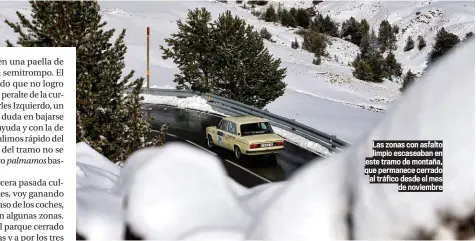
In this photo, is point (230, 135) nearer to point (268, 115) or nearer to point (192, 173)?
point (268, 115)

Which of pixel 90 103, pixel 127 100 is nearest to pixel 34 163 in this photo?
pixel 90 103

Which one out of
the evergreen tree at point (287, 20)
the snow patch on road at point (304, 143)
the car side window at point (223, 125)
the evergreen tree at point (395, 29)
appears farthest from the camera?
the evergreen tree at point (287, 20)

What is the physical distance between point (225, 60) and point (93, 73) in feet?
32.6

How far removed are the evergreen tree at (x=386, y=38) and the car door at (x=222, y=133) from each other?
4905 cm

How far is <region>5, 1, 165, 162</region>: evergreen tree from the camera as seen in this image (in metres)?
12.7

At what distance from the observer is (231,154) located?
55.4 ft

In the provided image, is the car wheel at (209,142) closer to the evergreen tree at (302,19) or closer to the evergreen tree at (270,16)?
the evergreen tree at (270,16)

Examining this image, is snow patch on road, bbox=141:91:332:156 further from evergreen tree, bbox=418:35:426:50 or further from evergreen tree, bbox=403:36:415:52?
evergreen tree, bbox=403:36:415:52

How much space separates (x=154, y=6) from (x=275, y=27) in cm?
1484

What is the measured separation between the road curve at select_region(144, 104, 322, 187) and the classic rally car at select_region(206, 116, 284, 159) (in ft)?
0.87

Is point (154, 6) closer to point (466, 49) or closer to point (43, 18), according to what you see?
point (43, 18)

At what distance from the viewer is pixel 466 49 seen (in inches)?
179

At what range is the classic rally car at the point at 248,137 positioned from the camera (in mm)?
16109

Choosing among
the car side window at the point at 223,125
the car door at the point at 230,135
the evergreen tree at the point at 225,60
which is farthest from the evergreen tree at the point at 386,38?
the car door at the point at 230,135
